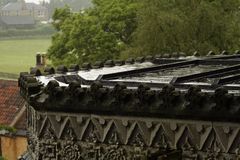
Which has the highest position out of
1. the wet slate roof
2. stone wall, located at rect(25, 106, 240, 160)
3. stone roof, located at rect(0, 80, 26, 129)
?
the wet slate roof

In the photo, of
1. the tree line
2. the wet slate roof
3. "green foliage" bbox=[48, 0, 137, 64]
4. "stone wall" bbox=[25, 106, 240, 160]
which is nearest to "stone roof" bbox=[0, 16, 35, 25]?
"green foliage" bbox=[48, 0, 137, 64]

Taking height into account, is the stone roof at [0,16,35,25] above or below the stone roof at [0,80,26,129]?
below

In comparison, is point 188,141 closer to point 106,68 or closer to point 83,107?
point 83,107

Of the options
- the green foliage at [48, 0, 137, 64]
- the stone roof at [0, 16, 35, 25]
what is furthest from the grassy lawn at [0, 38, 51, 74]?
the green foliage at [48, 0, 137, 64]

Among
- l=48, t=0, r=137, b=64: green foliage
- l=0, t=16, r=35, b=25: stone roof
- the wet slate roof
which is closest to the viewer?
the wet slate roof

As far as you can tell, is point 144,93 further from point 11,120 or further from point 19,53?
point 19,53

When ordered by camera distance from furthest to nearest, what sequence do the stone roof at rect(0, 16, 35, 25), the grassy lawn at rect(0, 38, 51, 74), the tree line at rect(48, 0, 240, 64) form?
the stone roof at rect(0, 16, 35, 25), the grassy lawn at rect(0, 38, 51, 74), the tree line at rect(48, 0, 240, 64)

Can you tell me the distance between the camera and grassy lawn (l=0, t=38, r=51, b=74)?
9081cm

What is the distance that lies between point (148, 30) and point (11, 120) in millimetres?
7987

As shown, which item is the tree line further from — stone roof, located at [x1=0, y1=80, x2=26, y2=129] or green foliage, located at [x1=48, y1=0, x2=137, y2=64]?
stone roof, located at [x1=0, y1=80, x2=26, y2=129]

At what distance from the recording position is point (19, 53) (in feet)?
357

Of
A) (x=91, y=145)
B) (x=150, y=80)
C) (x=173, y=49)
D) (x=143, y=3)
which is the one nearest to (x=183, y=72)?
(x=150, y=80)

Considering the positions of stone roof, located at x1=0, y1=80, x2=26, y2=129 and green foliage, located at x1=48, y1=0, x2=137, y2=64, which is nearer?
stone roof, located at x1=0, y1=80, x2=26, y2=129

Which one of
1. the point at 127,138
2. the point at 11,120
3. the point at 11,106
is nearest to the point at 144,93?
the point at 127,138
